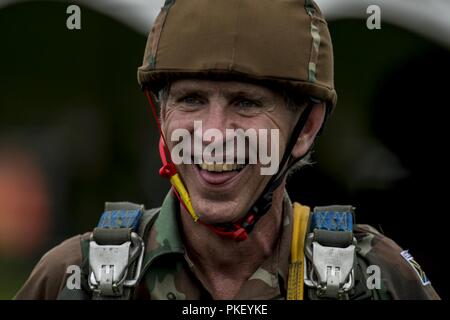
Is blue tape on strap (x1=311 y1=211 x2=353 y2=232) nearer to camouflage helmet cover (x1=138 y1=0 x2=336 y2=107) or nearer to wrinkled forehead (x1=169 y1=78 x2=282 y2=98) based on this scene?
camouflage helmet cover (x1=138 y1=0 x2=336 y2=107)

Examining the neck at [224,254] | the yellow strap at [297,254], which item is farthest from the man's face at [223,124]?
the yellow strap at [297,254]

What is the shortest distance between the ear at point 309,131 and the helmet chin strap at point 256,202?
0.23ft

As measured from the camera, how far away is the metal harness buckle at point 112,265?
3791mm

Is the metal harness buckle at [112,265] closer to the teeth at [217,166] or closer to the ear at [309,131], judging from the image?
the teeth at [217,166]

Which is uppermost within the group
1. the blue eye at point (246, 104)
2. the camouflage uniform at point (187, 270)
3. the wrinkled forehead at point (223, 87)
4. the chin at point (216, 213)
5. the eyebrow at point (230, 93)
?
the wrinkled forehead at point (223, 87)

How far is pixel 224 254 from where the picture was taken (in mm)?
4059

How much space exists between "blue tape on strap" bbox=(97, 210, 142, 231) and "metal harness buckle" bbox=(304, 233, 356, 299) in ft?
3.23

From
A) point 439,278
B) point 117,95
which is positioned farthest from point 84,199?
point 439,278

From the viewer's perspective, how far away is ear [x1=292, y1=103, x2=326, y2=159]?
4.16 meters

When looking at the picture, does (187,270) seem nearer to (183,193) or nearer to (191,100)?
(183,193)

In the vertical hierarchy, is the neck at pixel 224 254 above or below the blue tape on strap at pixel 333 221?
below

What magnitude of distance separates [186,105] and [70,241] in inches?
45.5

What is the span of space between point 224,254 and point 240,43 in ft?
3.85
